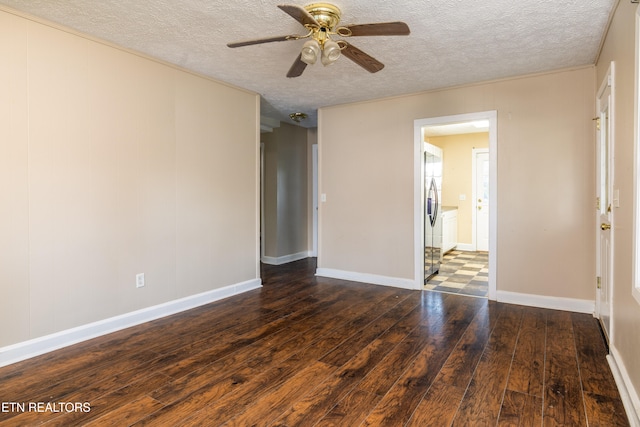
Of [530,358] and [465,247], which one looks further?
[465,247]

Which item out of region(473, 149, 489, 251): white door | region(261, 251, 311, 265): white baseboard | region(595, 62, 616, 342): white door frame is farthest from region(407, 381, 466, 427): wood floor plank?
region(473, 149, 489, 251): white door

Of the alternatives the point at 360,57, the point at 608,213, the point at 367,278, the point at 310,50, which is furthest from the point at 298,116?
the point at 608,213

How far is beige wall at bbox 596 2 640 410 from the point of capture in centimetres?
193

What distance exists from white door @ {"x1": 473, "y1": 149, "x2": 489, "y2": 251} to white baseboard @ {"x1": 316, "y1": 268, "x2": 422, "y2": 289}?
142 inches

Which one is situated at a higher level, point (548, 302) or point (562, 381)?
point (548, 302)

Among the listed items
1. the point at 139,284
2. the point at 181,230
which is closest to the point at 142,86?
the point at 181,230

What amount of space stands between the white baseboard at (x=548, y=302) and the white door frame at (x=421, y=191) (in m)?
0.13

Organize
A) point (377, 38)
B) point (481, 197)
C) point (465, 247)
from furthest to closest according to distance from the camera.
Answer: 1. point (465, 247)
2. point (481, 197)
3. point (377, 38)

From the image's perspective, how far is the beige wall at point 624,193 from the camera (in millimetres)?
1935

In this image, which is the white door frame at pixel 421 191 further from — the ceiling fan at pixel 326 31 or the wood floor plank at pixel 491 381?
the ceiling fan at pixel 326 31

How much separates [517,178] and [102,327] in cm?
420

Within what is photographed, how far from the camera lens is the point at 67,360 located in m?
2.54

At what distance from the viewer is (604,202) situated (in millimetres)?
3033

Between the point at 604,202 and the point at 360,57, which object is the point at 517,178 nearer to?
the point at 604,202
